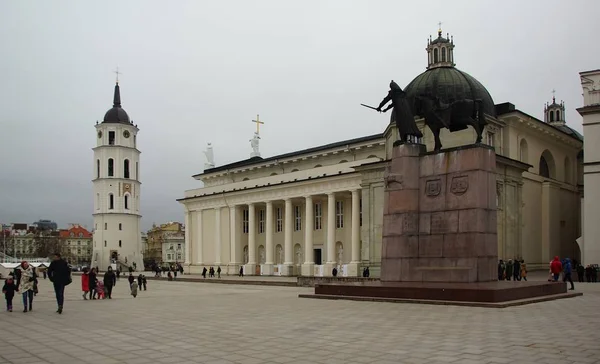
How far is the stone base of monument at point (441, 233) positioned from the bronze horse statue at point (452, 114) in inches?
43.8

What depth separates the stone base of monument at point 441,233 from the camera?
1919cm

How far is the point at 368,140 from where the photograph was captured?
60344 mm

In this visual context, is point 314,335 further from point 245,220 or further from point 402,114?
point 245,220

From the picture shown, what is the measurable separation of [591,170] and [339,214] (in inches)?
948

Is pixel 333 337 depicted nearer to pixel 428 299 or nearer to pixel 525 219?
pixel 428 299

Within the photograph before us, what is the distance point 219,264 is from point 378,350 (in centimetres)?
6180

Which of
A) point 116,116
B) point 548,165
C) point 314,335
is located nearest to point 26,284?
point 314,335

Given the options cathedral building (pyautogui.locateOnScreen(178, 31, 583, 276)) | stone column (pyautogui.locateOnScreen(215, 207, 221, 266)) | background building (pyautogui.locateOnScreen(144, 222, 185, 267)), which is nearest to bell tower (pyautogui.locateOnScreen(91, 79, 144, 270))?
cathedral building (pyautogui.locateOnScreen(178, 31, 583, 276))

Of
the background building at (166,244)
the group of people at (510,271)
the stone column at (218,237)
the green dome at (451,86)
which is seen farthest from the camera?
the background building at (166,244)

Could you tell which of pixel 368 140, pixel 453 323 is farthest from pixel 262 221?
pixel 453 323

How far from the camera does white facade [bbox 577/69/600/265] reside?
4353 centimetres

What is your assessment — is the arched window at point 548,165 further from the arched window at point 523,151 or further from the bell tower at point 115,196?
the bell tower at point 115,196

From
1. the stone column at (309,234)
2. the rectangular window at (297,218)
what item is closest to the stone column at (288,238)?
the rectangular window at (297,218)

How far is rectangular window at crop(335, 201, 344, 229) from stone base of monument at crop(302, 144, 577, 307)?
3751cm
